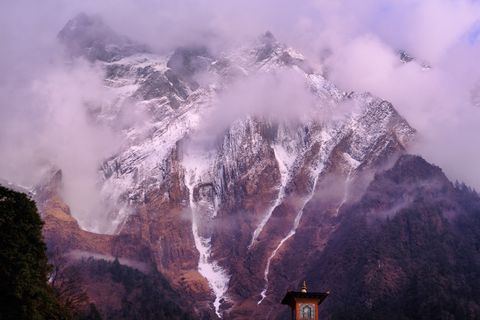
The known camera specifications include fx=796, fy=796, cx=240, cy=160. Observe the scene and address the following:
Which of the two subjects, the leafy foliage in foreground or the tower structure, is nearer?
the leafy foliage in foreground

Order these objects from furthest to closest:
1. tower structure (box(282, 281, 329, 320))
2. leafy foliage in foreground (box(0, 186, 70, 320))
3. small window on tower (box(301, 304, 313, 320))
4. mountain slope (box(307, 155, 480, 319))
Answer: mountain slope (box(307, 155, 480, 319)) < small window on tower (box(301, 304, 313, 320)) < tower structure (box(282, 281, 329, 320)) < leafy foliage in foreground (box(0, 186, 70, 320))

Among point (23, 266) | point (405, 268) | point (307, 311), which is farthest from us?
point (405, 268)

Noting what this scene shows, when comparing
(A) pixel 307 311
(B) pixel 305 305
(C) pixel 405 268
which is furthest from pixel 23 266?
(C) pixel 405 268

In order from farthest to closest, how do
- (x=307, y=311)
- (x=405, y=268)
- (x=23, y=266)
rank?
(x=405, y=268) → (x=307, y=311) → (x=23, y=266)

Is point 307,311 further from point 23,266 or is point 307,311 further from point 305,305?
point 23,266

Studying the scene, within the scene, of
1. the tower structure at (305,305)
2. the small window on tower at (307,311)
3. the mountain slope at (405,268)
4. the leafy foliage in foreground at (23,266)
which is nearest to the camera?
the leafy foliage in foreground at (23,266)

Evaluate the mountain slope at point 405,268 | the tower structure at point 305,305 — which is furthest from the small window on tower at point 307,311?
the mountain slope at point 405,268

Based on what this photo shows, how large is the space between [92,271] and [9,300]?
123891 mm

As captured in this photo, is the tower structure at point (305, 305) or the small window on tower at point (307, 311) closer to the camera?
the tower structure at point (305, 305)

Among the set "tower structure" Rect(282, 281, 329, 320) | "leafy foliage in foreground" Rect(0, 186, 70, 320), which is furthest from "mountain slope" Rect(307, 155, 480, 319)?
"leafy foliage in foreground" Rect(0, 186, 70, 320)

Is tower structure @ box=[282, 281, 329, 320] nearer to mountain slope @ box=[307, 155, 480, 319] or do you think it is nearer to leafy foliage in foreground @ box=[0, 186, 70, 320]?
leafy foliage in foreground @ box=[0, 186, 70, 320]

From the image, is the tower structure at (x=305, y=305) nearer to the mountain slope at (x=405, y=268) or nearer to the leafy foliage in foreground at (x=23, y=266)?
the leafy foliage in foreground at (x=23, y=266)

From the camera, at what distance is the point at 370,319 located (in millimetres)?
130250

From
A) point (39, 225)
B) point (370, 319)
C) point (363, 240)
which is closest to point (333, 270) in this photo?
→ point (363, 240)
